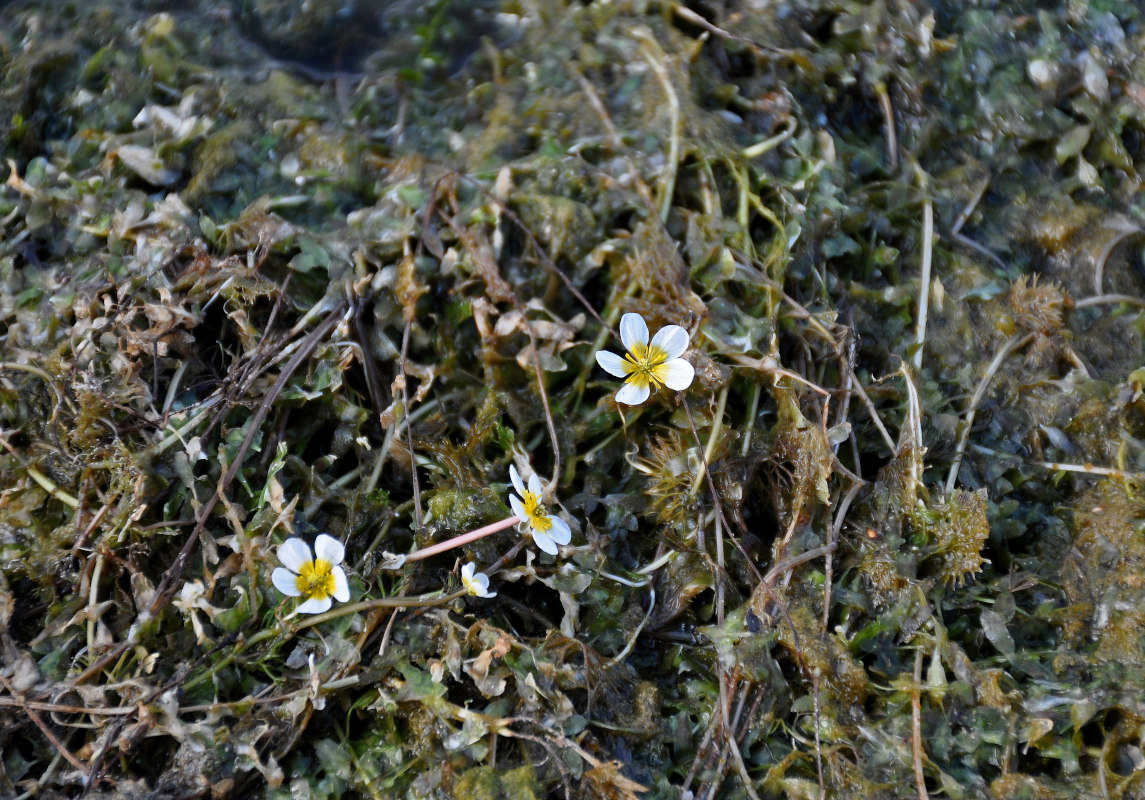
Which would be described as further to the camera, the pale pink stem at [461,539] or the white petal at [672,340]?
the white petal at [672,340]

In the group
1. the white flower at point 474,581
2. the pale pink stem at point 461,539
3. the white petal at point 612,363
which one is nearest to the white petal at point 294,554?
the pale pink stem at point 461,539

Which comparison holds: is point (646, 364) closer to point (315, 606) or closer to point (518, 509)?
point (518, 509)

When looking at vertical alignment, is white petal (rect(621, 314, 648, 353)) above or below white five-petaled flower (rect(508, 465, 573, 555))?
above

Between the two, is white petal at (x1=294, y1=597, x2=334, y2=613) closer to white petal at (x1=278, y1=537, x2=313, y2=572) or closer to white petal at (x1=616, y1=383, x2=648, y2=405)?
white petal at (x1=278, y1=537, x2=313, y2=572)

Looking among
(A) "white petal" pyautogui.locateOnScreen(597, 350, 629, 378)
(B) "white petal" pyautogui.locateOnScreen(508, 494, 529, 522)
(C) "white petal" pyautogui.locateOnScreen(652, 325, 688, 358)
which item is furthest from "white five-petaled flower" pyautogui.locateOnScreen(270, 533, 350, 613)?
(C) "white petal" pyautogui.locateOnScreen(652, 325, 688, 358)

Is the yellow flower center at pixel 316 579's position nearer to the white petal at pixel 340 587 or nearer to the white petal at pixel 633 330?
the white petal at pixel 340 587

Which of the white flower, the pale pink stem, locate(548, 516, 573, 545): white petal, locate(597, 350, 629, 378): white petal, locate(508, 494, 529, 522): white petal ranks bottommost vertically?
locate(548, 516, 573, 545): white petal

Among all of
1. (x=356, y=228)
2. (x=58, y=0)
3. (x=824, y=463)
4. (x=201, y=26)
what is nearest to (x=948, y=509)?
(x=824, y=463)
